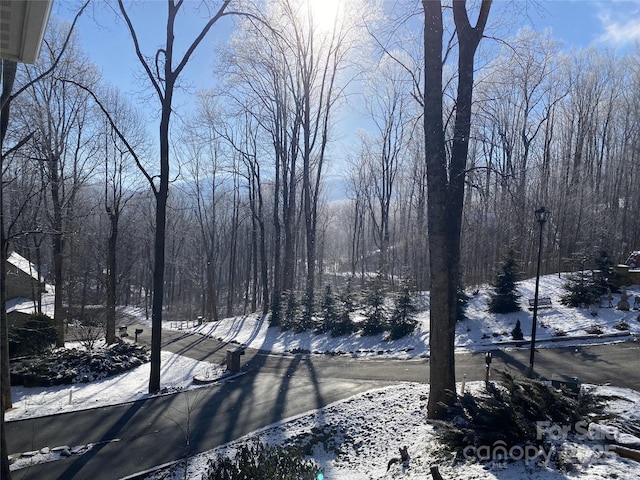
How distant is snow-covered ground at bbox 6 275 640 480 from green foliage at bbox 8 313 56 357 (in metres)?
2.88

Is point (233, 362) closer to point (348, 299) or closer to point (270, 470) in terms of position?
point (348, 299)

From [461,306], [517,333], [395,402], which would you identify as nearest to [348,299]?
[461,306]

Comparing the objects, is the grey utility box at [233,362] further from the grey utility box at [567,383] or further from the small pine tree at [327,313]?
the grey utility box at [567,383]

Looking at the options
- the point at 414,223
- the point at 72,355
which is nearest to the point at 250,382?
the point at 72,355

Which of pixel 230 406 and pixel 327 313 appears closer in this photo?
pixel 230 406

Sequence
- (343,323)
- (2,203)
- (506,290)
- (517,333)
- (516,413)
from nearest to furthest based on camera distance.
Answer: (2,203), (516,413), (517,333), (506,290), (343,323)

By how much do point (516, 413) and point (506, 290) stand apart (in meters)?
12.6

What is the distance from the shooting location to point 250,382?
474 inches

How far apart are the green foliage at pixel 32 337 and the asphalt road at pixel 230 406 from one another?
6.66 meters

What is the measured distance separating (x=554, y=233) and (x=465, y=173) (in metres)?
27.0

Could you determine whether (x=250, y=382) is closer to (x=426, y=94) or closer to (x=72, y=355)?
(x=72, y=355)

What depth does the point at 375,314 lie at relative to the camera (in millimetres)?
17047

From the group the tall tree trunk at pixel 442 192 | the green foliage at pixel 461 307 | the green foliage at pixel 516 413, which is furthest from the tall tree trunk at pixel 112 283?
the green foliage at pixel 516 413

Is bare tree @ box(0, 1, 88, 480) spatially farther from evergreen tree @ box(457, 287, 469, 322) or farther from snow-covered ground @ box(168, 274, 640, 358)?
evergreen tree @ box(457, 287, 469, 322)
